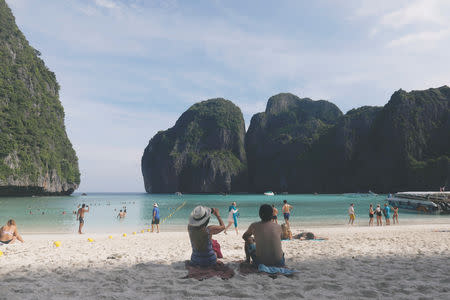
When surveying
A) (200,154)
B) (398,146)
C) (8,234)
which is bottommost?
(8,234)

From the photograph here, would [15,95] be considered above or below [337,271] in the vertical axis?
above

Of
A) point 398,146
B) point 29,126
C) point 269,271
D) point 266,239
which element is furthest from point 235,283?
point 398,146

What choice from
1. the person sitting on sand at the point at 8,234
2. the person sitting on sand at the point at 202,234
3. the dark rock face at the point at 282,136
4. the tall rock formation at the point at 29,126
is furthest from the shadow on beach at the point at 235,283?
the dark rock face at the point at 282,136

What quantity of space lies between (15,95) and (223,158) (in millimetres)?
88191

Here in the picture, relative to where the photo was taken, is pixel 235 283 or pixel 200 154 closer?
pixel 235 283

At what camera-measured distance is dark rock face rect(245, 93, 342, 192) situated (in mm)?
140750

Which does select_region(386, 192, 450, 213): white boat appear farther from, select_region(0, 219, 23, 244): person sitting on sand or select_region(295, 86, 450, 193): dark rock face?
select_region(295, 86, 450, 193): dark rock face

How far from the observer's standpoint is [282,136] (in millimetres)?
147250

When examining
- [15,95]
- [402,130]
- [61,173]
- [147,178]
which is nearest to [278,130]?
[402,130]

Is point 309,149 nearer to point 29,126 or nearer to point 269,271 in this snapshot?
point 29,126

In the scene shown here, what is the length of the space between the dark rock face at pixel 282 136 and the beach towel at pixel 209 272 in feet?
440

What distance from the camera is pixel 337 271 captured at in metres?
5.94

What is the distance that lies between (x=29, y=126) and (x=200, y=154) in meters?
85.2

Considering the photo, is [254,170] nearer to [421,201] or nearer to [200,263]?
[421,201]
